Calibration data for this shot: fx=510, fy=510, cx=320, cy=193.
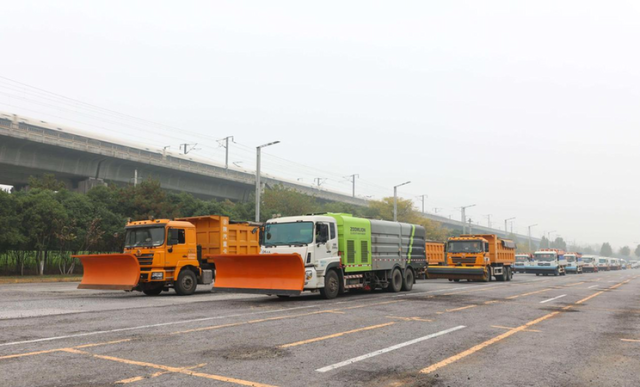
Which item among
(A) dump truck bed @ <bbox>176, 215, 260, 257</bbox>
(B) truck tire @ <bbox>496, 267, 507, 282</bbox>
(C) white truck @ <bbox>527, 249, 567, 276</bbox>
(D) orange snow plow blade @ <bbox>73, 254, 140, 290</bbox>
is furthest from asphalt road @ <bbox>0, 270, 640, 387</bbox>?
(C) white truck @ <bbox>527, 249, 567, 276</bbox>

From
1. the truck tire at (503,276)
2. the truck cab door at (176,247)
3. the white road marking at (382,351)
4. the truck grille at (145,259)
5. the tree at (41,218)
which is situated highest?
the tree at (41,218)

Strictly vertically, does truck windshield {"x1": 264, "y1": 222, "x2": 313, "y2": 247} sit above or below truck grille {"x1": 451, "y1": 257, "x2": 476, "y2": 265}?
above

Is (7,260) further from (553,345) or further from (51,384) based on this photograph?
(553,345)

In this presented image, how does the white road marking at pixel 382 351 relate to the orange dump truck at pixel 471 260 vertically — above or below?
below

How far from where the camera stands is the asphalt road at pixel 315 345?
20.7 feet

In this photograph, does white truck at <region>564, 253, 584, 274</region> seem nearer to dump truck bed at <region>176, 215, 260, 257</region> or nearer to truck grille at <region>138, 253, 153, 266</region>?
dump truck bed at <region>176, 215, 260, 257</region>

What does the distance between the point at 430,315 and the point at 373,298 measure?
4.73 metres

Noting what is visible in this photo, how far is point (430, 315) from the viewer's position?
1245cm

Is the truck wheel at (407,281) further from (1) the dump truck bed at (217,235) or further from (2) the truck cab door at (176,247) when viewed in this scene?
(2) the truck cab door at (176,247)

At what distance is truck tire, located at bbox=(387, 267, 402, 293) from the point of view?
1973 centimetres

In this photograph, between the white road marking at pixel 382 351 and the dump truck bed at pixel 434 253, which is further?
the dump truck bed at pixel 434 253

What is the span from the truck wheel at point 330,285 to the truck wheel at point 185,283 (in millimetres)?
5355

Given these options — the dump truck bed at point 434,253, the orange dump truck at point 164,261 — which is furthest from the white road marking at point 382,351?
the dump truck bed at point 434,253

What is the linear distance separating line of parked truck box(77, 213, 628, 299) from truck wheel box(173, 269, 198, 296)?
0.04 metres
